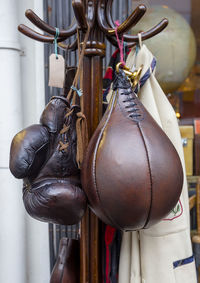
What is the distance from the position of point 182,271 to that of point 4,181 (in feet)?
2.79

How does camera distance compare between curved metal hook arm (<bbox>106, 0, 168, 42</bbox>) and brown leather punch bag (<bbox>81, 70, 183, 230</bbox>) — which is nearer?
brown leather punch bag (<bbox>81, 70, 183, 230</bbox>)

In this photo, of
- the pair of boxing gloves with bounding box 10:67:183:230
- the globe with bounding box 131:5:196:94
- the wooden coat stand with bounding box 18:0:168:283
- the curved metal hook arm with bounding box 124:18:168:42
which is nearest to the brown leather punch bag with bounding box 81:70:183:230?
the pair of boxing gloves with bounding box 10:67:183:230

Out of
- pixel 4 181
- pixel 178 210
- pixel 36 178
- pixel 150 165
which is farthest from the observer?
pixel 4 181

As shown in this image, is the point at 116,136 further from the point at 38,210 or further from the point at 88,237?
the point at 88,237

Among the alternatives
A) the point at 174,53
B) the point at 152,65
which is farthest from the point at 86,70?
the point at 174,53

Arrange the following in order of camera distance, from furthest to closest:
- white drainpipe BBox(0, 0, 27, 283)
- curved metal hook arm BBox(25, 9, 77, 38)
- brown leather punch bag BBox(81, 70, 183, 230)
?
white drainpipe BBox(0, 0, 27, 283), curved metal hook arm BBox(25, 9, 77, 38), brown leather punch bag BBox(81, 70, 183, 230)

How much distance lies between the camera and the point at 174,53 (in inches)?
53.7

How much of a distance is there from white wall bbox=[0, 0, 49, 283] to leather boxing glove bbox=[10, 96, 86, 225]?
0.61m

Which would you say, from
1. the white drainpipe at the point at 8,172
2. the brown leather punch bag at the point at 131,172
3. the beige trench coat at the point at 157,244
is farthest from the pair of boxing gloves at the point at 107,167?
the white drainpipe at the point at 8,172

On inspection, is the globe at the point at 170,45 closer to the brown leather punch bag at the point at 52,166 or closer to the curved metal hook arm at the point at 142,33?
the curved metal hook arm at the point at 142,33

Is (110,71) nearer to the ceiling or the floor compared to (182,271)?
nearer to the ceiling

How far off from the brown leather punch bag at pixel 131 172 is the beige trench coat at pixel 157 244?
7.4 inches

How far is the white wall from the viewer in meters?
1.31

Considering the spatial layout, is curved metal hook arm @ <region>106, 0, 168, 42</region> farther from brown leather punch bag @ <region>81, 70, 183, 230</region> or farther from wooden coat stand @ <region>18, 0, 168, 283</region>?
brown leather punch bag @ <region>81, 70, 183, 230</region>
